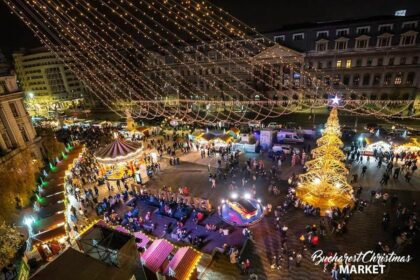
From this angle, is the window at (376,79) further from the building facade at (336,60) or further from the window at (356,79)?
the window at (356,79)

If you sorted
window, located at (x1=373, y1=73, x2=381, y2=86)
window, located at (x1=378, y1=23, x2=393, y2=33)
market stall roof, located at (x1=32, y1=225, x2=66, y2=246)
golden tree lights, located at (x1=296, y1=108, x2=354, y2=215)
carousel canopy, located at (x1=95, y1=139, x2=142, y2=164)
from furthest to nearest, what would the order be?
window, located at (x1=373, y1=73, x2=381, y2=86) → window, located at (x1=378, y1=23, x2=393, y2=33) → carousel canopy, located at (x1=95, y1=139, x2=142, y2=164) → golden tree lights, located at (x1=296, y1=108, x2=354, y2=215) → market stall roof, located at (x1=32, y1=225, x2=66, y2=246)

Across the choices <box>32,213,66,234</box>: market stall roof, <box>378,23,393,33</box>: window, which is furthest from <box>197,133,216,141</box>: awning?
<box>378,23,393,33</box>: window

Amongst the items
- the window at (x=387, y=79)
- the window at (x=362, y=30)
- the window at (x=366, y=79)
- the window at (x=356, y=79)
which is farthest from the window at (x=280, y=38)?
the window at (x=387, y=79)

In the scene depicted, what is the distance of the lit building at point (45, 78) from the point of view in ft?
230

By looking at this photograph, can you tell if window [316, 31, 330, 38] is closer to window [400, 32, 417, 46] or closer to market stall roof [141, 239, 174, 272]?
window [400, 32, 417, 46]

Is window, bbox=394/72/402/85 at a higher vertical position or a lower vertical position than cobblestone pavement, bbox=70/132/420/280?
higher

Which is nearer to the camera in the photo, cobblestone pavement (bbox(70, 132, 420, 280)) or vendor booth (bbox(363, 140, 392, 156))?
cobblestone pavement (bbox(70, 132, 420, 280))

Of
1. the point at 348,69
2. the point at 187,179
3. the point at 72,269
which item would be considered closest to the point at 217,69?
the point at 348,69

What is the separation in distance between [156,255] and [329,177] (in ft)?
Answer: 35.1

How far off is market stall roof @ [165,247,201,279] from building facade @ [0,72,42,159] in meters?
23.4

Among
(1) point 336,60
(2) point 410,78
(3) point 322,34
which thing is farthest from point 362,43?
(2) point 410,78

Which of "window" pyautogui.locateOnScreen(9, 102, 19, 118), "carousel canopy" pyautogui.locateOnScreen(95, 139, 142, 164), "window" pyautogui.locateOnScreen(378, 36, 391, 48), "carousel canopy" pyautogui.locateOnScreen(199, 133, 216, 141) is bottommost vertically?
"carousel canopy" pyautogui.locateOnScreen(199, 133, 216, 141)

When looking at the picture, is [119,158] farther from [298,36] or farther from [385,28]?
[385,28]

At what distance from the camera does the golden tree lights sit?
46.7 feet
